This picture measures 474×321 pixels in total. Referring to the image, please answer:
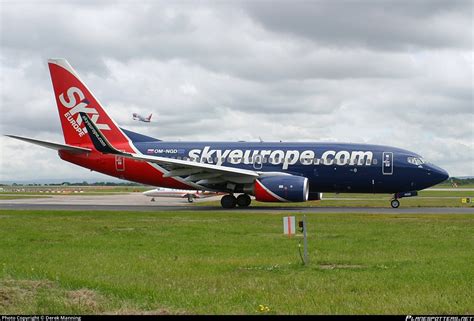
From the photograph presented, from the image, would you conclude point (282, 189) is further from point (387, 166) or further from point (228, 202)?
point (387, 166)

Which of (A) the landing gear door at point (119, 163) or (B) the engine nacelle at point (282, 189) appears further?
(A) the landing gear door at point (119, 163)

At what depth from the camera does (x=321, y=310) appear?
27.7ft

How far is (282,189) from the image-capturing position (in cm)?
3284

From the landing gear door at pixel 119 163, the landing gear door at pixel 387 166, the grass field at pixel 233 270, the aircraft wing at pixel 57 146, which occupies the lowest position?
the grass field at pixel 233 270

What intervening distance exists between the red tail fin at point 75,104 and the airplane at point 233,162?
6cm

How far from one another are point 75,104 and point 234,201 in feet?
35.3

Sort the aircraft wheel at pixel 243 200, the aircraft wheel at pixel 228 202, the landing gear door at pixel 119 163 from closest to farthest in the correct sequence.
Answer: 1. the aircraft wheel at pixel 228 202
2. the aircraft wheel at pixel 243 200
3. the landing gear door at pixel 119 163

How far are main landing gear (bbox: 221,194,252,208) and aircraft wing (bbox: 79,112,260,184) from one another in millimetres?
1574

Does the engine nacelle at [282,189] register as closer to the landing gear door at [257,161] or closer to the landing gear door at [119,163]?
the landing gear door at [257,161]

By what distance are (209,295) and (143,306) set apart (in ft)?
4.21

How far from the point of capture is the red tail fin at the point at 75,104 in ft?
123

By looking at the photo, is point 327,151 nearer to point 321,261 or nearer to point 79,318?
point 321,261
